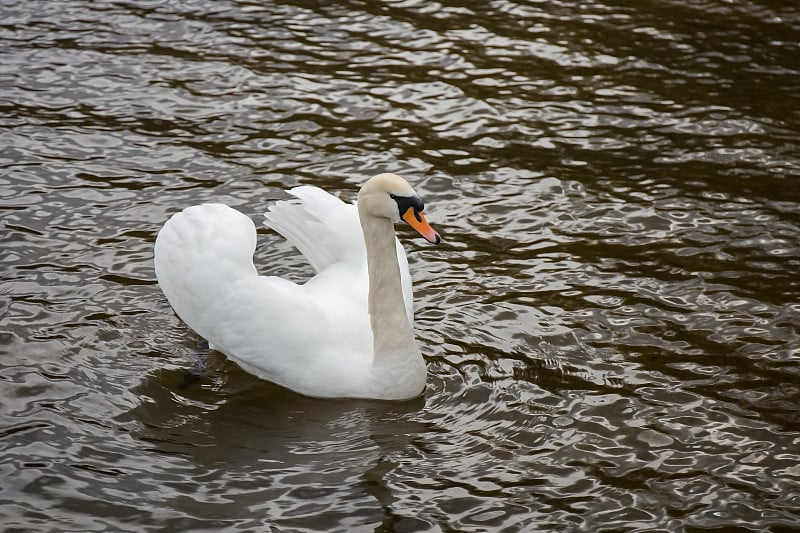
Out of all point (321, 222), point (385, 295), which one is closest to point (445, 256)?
point (321, 222)

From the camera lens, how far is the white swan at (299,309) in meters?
7.05

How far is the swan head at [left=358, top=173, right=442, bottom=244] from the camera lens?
6.93m

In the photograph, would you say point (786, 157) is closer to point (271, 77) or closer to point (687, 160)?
point (687, 160)

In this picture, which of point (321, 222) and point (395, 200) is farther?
point (321, 222)

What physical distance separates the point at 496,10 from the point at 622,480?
27.3ft

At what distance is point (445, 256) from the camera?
913 cm

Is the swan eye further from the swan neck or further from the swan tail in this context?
the swan tail

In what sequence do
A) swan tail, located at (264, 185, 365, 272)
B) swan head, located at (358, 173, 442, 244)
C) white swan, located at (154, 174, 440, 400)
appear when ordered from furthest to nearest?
swan tail, located at (264, 185, 365, 272) < white swan, located at (154, 174, 440, 400) < swan head, located at (358, 173, 442, 244)

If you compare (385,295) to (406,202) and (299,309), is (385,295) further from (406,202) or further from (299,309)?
(406,202)

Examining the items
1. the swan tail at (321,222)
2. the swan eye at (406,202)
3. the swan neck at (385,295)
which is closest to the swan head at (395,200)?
the swan eye at (406,202)

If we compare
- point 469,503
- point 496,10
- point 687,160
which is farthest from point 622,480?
point 496,10

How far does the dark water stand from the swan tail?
0.87 metres

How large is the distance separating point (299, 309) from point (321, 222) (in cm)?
A: 96

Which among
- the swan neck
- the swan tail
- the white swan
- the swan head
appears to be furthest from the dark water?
Result: the swan head
